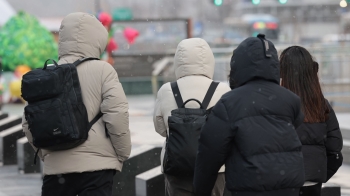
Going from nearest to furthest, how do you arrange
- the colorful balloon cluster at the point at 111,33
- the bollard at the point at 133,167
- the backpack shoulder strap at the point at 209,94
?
the backpack shoulder strap at the point at 209,94 < the bollard at the point at 133,167 < the colorful balloon cluster at the point at 111,33

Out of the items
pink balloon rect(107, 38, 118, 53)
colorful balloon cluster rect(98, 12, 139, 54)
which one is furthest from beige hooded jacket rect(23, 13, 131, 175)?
pink balloon rect(107, 38, 118, 53)

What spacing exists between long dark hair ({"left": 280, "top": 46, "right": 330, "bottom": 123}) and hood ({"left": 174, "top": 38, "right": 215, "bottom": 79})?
0.67m

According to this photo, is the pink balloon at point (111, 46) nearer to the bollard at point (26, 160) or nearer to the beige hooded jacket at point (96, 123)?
the bollard at point (26, 160)

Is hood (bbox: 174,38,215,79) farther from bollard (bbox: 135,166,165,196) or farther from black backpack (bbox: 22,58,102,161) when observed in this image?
bollard (bbox: 135,166,165,196)

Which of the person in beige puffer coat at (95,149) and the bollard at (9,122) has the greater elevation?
the person in beige puffer coat at (95,149)

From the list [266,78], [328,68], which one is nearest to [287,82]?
[266,78]

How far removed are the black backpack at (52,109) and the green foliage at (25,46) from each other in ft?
63.9

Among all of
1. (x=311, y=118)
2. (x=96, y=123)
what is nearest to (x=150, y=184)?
(x=96, y=123)

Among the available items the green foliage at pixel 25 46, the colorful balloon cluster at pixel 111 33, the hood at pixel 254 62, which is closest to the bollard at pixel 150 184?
the hood at pixel 254 62

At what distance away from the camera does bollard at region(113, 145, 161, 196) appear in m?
7.92

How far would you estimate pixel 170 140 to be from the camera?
187 inches

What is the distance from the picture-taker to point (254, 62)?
3676 mm

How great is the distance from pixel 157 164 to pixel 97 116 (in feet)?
12.3

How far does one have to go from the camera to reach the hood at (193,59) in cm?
512
